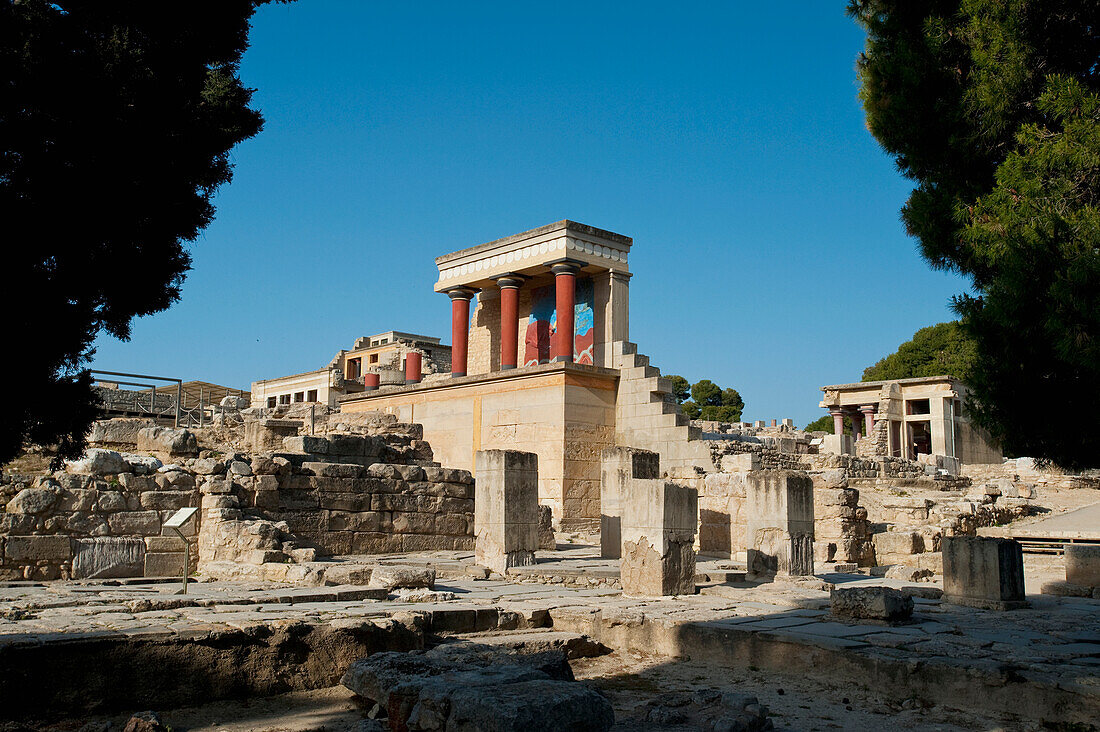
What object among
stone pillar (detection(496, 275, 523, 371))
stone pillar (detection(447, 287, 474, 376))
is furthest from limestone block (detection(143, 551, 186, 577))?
stone pillar (detection(447, 287, 474, 376))

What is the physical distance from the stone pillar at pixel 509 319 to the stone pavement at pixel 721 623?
13436mm

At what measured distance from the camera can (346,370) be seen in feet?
171

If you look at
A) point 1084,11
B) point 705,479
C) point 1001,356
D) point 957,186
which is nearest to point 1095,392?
point 1001,356

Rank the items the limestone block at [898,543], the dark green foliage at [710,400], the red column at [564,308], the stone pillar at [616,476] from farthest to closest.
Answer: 1. the dark green foliage at [710,400]
2. the red column at [564,308]
3. the limestone block at [898,543]
4. the stone pillar at [616,476]

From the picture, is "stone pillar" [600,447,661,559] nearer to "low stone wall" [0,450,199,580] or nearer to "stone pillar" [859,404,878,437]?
"low stone wall" [0,450,199,580]

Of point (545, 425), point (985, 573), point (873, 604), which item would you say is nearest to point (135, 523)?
point (873, 604)

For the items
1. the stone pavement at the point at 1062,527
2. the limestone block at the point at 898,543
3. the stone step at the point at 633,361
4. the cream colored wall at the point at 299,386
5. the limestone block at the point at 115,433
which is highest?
the cream colored wall at the point at 299,386

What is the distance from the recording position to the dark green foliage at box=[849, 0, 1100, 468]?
275 inches

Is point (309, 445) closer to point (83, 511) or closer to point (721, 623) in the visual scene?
point (83, 511)

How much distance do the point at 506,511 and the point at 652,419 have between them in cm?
808

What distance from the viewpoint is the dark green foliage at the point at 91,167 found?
4848mm

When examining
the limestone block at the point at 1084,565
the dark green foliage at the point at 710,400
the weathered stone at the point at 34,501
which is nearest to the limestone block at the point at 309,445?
the weathered stone at the point at 34,501

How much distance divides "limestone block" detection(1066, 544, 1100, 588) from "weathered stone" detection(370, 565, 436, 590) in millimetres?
8444

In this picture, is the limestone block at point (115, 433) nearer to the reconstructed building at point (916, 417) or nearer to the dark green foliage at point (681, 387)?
the reconstructed building at point (916, 417)
